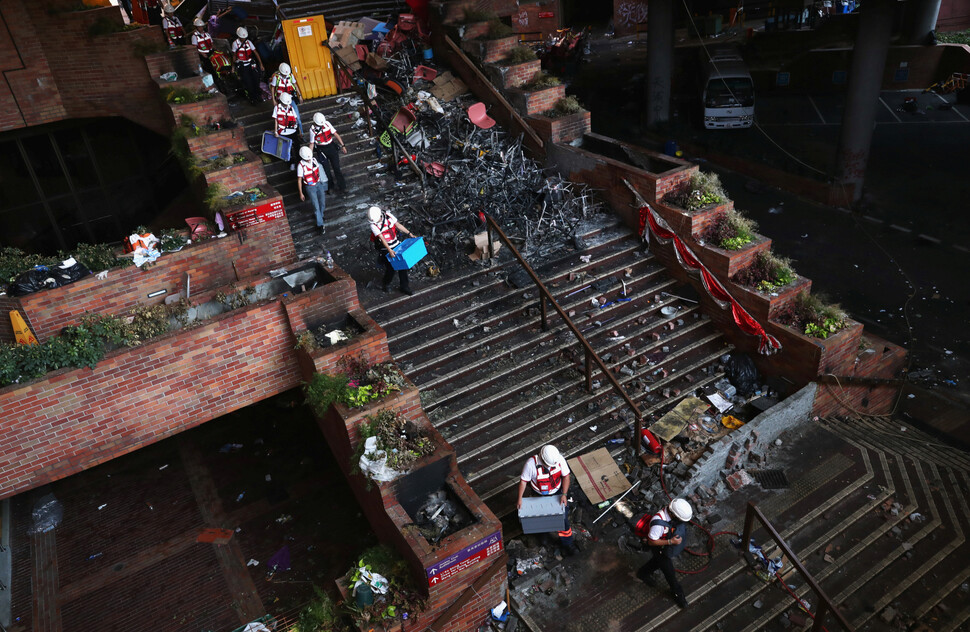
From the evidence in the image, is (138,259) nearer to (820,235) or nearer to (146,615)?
(146,615)

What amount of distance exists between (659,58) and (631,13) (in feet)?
44.2

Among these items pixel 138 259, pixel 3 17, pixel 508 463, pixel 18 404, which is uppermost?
pixel 3 17

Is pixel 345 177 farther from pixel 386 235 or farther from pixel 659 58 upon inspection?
pixel 659 58

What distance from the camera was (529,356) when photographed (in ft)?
34.3

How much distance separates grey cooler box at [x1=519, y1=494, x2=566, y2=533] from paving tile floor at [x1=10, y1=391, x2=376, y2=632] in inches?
117

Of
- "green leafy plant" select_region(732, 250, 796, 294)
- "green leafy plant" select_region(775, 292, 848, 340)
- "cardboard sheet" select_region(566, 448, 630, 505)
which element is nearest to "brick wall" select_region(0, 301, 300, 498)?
"cardboard sheet" select_region(566, 448, 630, 505)

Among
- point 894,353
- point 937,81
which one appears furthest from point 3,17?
point 937,81

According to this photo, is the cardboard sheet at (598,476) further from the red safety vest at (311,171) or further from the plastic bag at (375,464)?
the red safety vest at (311,171)

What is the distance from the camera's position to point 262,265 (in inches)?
415

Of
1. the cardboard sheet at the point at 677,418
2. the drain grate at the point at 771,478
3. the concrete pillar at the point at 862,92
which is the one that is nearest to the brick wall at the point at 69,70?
the cardboard sheet at the point at 677,418

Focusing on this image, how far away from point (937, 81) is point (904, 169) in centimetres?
818

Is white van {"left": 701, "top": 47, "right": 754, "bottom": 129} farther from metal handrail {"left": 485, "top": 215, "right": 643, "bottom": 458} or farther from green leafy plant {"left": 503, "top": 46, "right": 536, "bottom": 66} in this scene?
metal handrail {"left": 485, "top": 215, "right": 643, "bottom": 458}

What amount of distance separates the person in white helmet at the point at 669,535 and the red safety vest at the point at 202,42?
13.5 metres

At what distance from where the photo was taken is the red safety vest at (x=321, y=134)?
11977 millimetres
